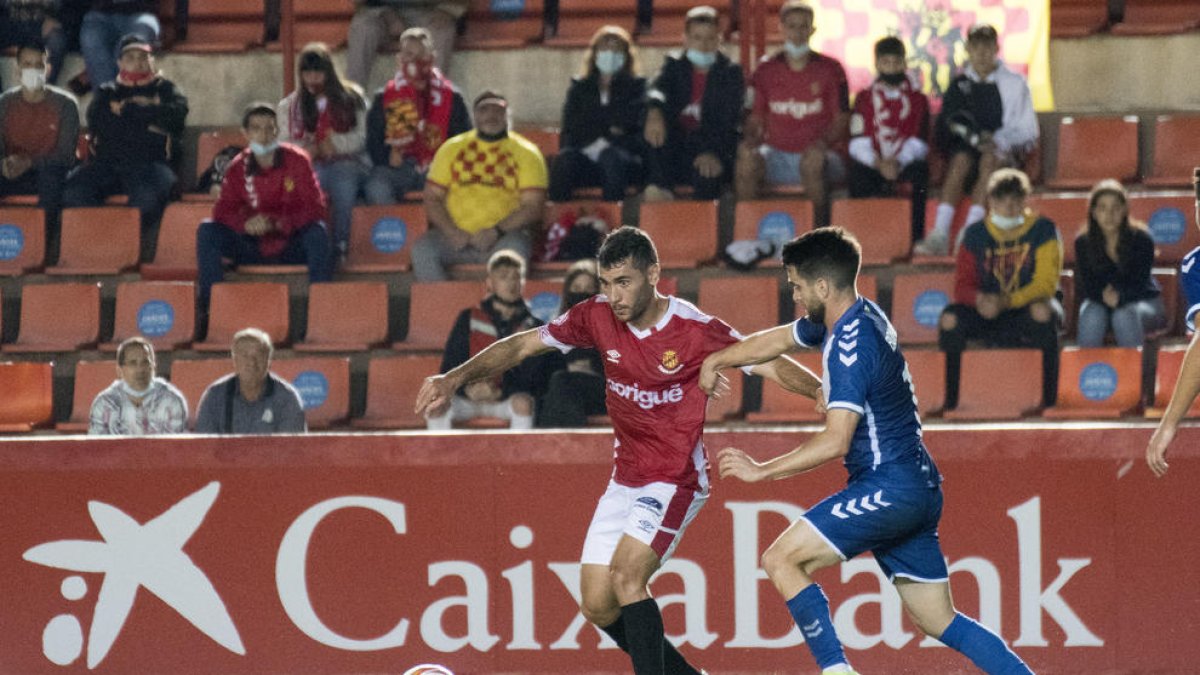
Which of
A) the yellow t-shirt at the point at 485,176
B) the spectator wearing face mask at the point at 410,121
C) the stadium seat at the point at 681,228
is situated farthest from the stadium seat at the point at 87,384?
the stadium seat at the point at 681,228

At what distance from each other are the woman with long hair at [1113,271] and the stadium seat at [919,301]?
2.79ft

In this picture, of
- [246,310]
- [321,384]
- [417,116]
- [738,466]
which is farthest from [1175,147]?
[738,466]

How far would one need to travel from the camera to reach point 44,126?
13570mm

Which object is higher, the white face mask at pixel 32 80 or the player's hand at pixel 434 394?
the white face mask at pixel 32 80

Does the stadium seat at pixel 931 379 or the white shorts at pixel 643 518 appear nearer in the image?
the white shorts at pixel 643 518

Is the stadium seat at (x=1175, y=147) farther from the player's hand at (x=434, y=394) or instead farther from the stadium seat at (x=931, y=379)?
the player's hand at (x=434, y=394)

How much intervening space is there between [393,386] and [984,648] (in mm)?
5828

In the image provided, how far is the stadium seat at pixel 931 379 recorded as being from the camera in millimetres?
11250

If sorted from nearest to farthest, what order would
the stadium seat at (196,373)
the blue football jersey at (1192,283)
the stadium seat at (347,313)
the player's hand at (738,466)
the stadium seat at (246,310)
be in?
the player's hand at (738,466)
the blue football jersey at (1192,283)
the stadium seat at (196,373)
the stadium seat at (347,313)
the stadium seat at (246,310)

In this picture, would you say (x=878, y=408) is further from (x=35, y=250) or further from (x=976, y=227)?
(x=35, y=250)

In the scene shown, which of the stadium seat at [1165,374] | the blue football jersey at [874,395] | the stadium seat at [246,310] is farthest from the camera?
the stadium seat at [246,310]

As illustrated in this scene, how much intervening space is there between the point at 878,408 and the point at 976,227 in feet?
16.4

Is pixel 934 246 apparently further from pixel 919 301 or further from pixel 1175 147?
pixel 1175 147

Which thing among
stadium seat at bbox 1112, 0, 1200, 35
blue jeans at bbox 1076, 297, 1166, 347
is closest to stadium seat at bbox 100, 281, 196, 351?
blue jeans at bbox 1076, 297, 1166, 347
